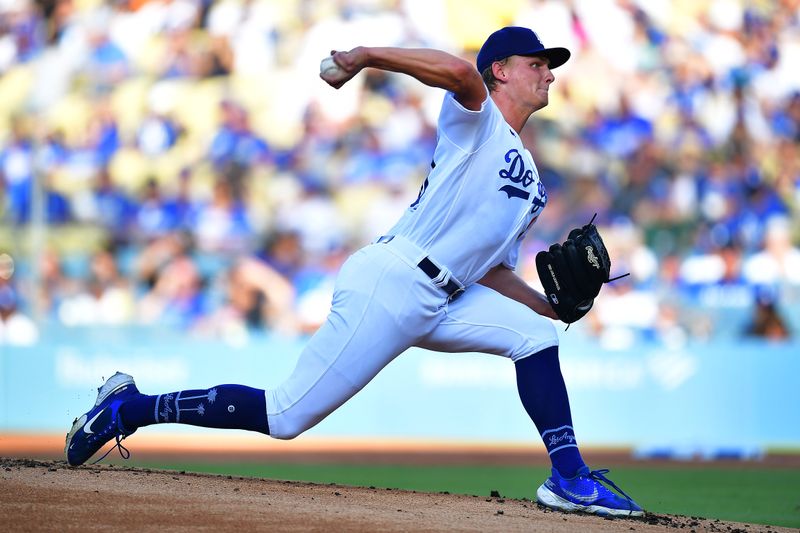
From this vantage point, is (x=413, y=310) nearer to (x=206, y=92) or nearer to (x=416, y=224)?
(x=416, y=224)

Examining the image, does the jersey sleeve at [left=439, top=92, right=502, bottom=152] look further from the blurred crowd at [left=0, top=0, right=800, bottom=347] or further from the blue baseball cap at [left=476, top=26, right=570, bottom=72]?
the blurred crowd at [left=0, top=0, right=800, bottom=347]

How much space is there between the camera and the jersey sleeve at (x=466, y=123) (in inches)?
147

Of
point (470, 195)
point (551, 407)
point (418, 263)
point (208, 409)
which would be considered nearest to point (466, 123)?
point (470, 195)

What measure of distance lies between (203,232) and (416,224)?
23.3ft

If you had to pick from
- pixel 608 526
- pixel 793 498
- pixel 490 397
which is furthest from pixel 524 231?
pixel 490 397

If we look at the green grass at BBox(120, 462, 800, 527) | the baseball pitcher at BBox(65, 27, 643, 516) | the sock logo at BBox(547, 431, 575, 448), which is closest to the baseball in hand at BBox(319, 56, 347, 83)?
the baseball pitcher at BBox(65, 27, 643, 516)

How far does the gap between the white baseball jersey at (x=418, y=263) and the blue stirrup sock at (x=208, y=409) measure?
0.06 metres

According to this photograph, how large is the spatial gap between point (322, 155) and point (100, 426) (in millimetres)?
7176

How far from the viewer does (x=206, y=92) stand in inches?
448

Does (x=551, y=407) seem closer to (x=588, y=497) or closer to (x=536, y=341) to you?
(x=536, y=341)

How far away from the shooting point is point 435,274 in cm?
390

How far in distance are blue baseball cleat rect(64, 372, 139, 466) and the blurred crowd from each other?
5849 mm

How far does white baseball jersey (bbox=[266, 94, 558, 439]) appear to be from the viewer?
12.7ft

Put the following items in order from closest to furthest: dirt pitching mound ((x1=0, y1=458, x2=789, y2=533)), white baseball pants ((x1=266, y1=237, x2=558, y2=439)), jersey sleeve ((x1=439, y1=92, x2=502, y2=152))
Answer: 1. dirt pitching mound ((x1=0, y1=458, x2=789, y2=533))
2. jersey sleeve ((x1=439, y1=92, x2=502, y2=152))
3. white baseball pants ((x1=266, y1=237, x2=558, y2=439))
